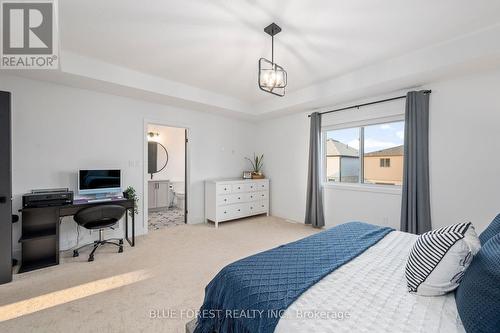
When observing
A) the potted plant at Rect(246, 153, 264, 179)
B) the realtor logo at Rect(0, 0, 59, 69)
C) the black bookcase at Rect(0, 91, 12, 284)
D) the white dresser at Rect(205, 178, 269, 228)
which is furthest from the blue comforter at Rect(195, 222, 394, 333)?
the potted plant at Rect(246, 153, 264, 179)

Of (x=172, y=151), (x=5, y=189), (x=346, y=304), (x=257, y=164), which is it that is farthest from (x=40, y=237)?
(x=172, y=151)

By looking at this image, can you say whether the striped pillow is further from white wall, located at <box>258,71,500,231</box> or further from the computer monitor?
the computer monitor

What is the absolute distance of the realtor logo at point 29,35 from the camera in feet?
6.49

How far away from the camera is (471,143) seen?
2.72 m

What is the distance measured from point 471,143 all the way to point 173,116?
14.9 ft

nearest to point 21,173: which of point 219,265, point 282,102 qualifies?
point 219,265

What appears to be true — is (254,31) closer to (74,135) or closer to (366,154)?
(366,154)

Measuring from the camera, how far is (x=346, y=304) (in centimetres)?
106

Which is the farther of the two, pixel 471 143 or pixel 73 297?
pixel 471 143

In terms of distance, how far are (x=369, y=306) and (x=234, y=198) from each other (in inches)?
145

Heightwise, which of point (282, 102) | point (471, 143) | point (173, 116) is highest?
point (282, 102)

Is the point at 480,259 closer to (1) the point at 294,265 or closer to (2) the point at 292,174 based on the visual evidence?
(1) the point at 294,265

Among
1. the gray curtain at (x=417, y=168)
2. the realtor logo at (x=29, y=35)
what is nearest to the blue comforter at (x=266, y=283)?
the gray curtain at (x=417, y=168)

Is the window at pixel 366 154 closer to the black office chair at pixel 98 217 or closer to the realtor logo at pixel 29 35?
the black office chair at pixel 98 217
